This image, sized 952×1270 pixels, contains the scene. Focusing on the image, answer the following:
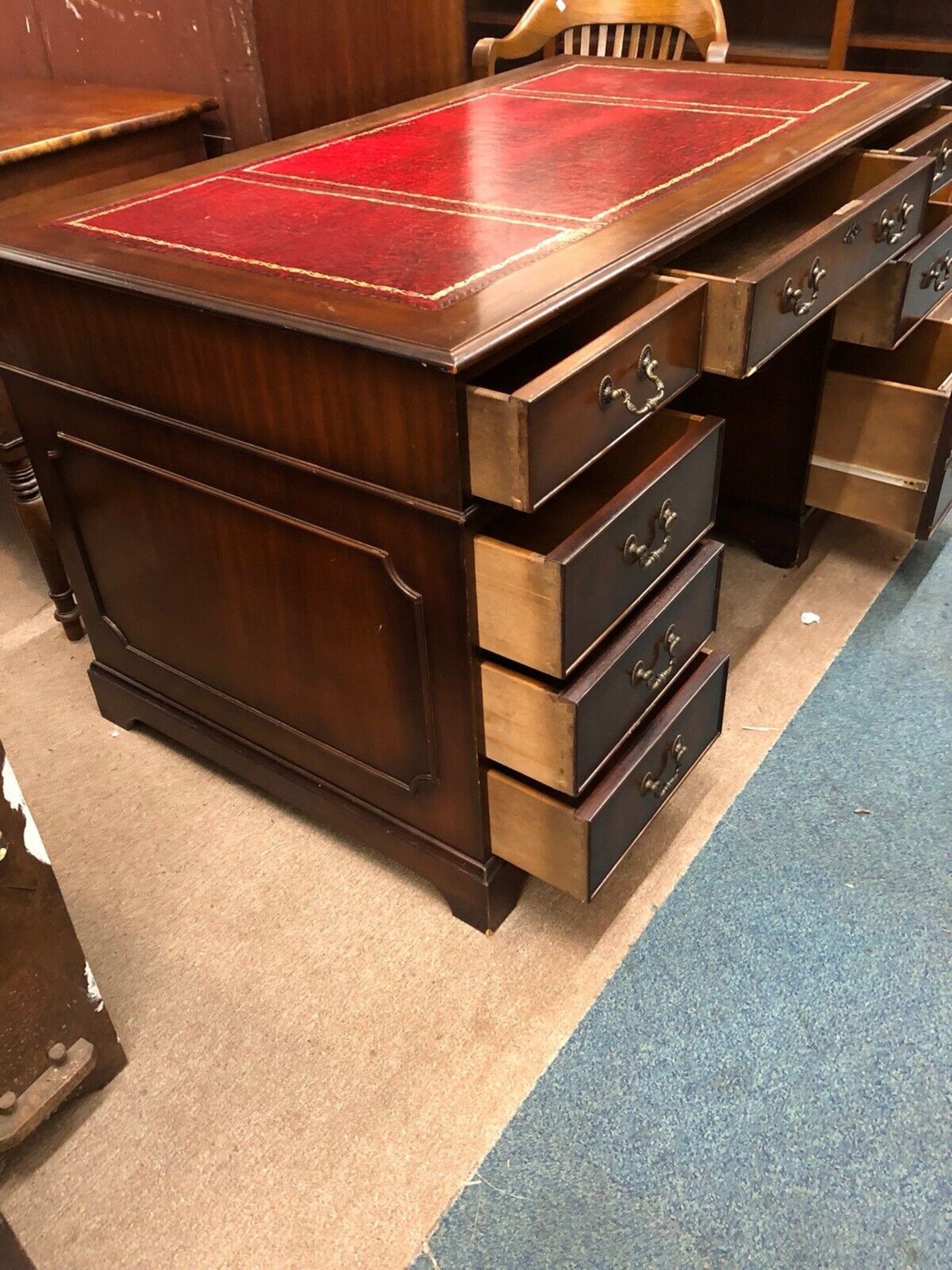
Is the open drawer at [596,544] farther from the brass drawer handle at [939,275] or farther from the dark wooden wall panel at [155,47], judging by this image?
the dark wooden wall panel at [155,47]

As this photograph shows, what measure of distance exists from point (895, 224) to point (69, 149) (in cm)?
106

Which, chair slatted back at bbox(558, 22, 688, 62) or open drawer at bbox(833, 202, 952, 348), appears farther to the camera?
chair slatted back at bbox(558, 22, 688, 62)

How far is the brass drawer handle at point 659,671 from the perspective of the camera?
1.04 meters

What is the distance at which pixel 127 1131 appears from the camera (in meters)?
0.99

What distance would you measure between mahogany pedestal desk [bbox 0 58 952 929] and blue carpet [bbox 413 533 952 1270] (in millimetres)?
169

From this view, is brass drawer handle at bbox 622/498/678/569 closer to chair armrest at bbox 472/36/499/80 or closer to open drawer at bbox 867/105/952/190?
open drawer at bbox 867/105/952/190

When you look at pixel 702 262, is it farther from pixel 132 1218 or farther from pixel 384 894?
pixel 132 1218

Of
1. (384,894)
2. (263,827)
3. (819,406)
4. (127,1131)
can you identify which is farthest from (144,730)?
(819,406)

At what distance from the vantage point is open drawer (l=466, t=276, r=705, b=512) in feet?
2.61

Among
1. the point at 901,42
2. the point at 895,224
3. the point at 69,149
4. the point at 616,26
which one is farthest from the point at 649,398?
the point at 901,42

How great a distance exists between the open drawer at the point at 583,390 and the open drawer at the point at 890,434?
2.11ft

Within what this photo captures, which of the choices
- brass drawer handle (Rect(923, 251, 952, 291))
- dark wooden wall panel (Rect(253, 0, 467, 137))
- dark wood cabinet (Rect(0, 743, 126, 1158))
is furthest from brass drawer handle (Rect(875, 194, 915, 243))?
dark wood cabinet (Rect(0, 743, 126, 1158))

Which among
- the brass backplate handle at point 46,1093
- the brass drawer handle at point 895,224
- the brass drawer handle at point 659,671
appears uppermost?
the brass drawer handle at point 895,224

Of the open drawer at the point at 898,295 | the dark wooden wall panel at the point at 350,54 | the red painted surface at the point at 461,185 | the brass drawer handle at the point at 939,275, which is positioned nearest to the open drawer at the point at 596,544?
the red painted surface at the point at 461,185
